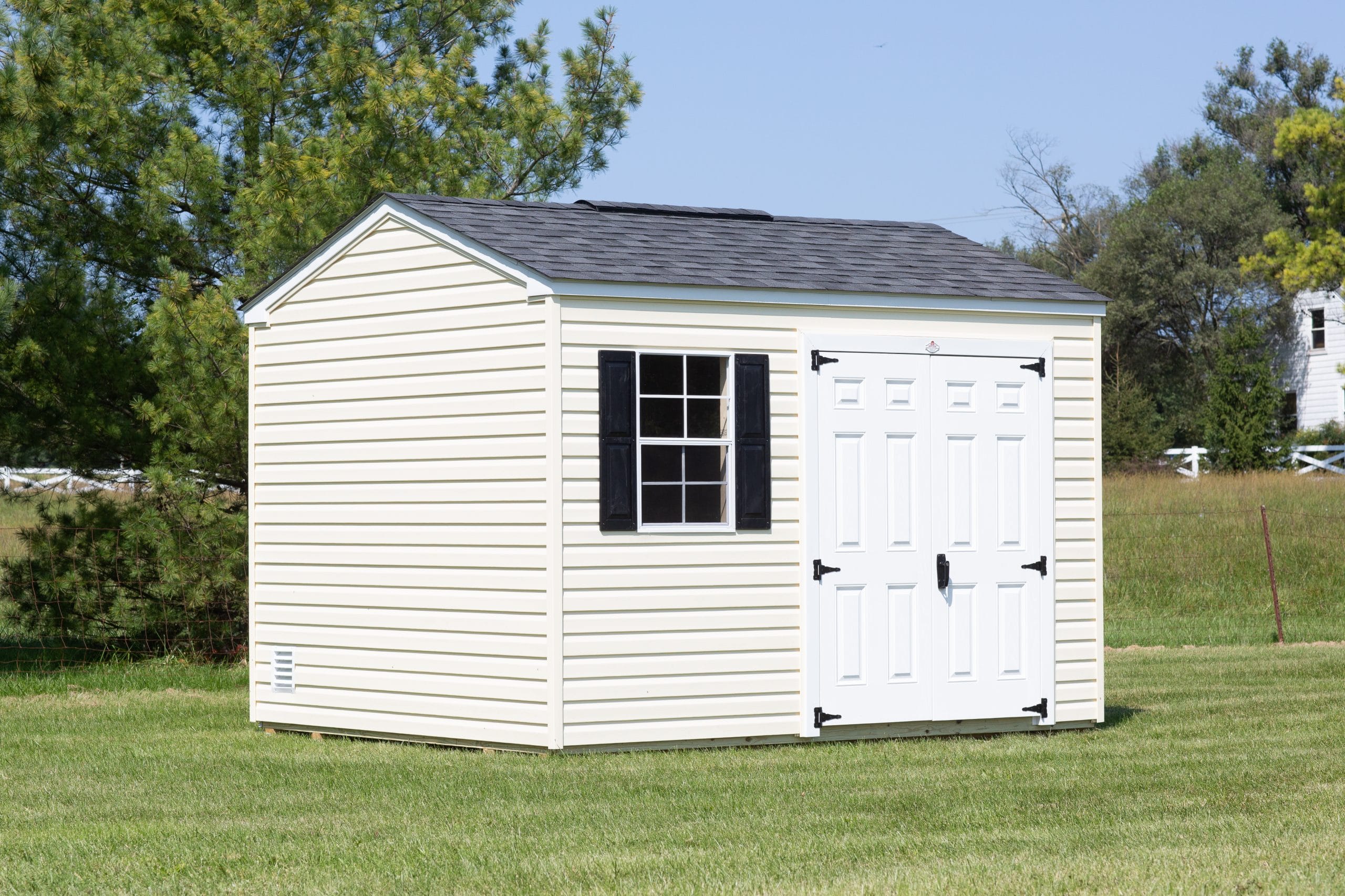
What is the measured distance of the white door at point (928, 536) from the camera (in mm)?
9344

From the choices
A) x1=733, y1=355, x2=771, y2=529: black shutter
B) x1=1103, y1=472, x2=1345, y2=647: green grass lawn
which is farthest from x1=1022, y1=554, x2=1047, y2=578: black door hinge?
x1=1103, y1=472, x2=1345, y2=647: green grass lawn

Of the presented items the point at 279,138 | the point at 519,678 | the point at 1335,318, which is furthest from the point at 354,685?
the point at 1335,318

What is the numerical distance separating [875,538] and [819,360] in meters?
1.17

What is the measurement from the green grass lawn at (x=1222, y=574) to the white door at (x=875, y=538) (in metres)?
7.34

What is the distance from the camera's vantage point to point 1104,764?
8438mm

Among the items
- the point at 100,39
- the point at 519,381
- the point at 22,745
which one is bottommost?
the point at 22,745

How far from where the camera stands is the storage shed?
8898mm

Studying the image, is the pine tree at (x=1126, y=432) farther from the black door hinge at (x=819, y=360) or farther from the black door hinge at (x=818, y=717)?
the black door hinge at (x=818, y=717)

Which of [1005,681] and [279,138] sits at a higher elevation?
[279,138]

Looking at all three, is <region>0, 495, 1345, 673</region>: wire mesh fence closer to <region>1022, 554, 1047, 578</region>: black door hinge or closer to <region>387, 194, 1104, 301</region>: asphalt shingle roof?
<region>387, 194, 1104, 301</region>: asphalt shingle roof

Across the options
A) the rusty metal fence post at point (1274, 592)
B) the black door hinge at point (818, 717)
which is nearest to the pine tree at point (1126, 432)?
the rusty metal fence post at point (1274, 592)

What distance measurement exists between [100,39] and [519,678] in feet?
27.7

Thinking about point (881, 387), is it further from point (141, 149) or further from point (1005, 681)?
point (141, 149)

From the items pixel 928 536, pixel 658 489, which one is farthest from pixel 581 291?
pixel 928 536
